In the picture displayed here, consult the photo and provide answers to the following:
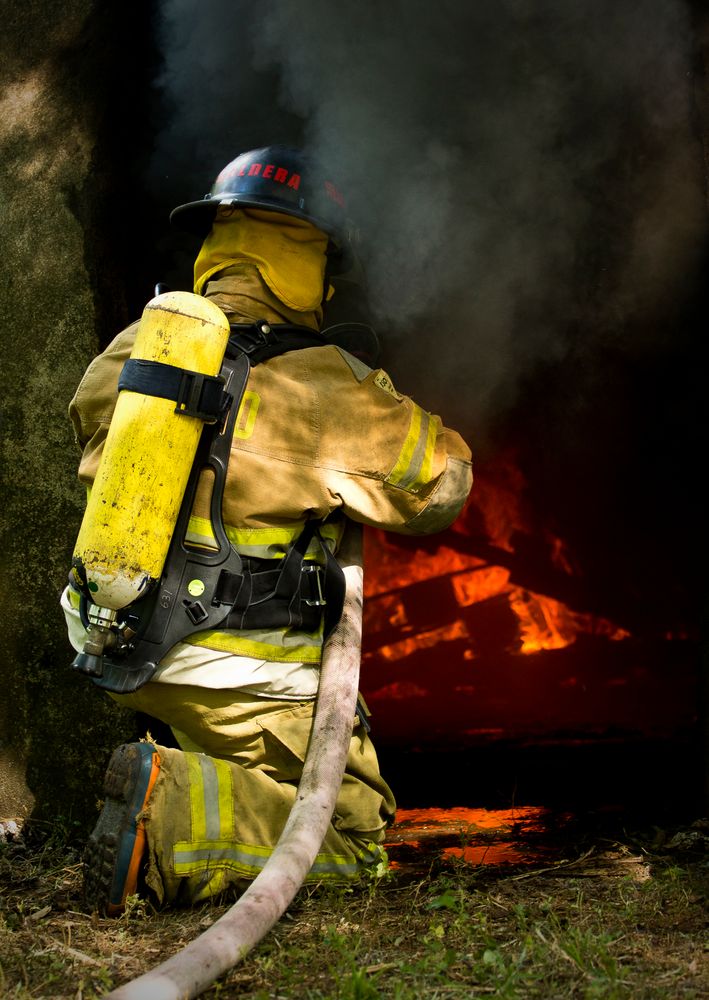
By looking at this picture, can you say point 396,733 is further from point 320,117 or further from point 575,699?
point 320,117

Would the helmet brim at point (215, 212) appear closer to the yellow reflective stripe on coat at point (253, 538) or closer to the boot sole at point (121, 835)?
the yellow reflective stripe on coat at point (253, 538)

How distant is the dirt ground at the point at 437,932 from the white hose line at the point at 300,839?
12cm

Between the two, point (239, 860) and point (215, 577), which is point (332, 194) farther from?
point (239, 860)

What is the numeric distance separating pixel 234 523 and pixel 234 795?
798 mm

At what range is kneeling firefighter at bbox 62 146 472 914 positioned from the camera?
2.83m

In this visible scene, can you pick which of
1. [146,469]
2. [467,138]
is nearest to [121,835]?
[146,469]


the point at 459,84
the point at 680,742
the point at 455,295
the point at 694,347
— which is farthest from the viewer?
the point at 694,347

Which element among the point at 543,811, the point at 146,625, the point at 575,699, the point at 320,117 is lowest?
the point at 575,699

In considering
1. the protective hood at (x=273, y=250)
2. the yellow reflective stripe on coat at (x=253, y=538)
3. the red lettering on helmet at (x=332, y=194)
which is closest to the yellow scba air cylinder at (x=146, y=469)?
the yellow reflective stripe on coat at (x=253, y=538)

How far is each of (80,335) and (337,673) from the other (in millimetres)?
1788

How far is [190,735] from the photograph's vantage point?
3.24 m

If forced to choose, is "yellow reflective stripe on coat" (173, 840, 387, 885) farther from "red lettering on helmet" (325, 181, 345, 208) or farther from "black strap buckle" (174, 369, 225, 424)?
"red lettering on helmet" (325, 181, 345, 208)

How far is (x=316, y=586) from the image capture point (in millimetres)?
3195

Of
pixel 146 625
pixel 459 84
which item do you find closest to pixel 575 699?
pixel 459 84
